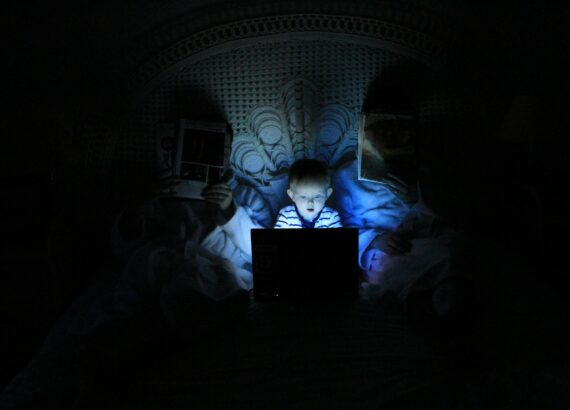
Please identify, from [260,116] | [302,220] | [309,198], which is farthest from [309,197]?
[260,116]

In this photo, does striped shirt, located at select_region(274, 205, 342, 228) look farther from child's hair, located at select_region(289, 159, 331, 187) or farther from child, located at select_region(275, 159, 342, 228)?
child's hair, located at select_region(289, 159, 331, 187)

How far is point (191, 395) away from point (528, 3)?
2.03m

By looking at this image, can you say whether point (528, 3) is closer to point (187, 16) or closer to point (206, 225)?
point (187, 16)

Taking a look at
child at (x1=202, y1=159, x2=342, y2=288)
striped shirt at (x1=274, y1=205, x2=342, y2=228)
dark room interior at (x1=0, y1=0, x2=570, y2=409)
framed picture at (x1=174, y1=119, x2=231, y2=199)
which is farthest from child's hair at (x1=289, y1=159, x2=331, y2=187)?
framed picture at (x1=174, y1=119, x2=231, y2=199)

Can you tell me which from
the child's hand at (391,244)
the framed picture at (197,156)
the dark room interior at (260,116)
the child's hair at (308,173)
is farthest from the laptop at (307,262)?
the framed picture at (197,156)

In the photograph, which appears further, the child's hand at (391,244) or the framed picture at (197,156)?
the framed picture at (197,156)

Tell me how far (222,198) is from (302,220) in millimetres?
348

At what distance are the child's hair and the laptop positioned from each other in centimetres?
28

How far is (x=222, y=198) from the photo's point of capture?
2104 mm

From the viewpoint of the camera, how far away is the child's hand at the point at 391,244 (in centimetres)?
192

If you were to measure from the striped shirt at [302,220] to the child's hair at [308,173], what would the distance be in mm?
135

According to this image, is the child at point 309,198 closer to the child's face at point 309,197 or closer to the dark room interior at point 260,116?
the child's face at point 309,197

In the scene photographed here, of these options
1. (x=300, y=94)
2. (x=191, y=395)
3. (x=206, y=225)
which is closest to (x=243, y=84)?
(x=300, y=94)

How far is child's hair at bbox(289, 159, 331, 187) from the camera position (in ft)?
6.57
